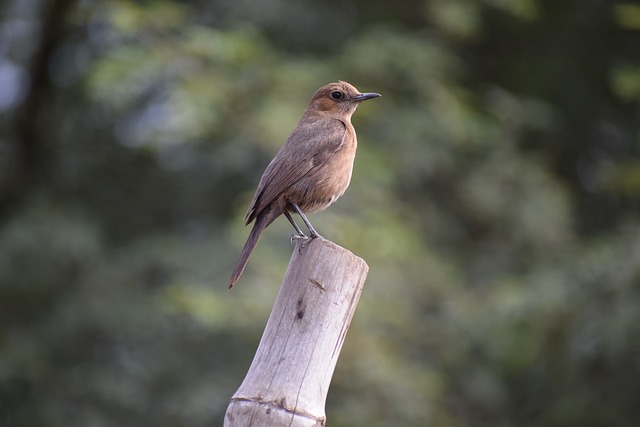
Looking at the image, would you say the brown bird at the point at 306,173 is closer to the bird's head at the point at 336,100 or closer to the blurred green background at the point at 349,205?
the bird's head at the point at 336,100

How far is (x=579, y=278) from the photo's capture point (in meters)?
8.00

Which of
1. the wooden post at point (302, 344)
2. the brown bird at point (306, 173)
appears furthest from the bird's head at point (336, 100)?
the wooden post at point (302, 344)

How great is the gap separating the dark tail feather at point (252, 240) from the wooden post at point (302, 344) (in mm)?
707

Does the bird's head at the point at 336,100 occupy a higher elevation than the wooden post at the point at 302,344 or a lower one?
higher

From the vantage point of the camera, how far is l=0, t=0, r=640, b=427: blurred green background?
8320 mm

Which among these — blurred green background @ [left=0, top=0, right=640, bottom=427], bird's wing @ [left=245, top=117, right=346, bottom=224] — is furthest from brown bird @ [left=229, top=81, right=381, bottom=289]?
blurred green background @ [left=0, top=0, right=640, bottom=427]

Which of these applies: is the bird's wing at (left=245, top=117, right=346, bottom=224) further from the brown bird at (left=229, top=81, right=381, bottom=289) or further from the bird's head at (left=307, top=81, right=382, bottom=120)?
the bird's head at (left=307, top=81, right=382, bottom=120)

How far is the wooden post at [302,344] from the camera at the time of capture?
3705 millimetres

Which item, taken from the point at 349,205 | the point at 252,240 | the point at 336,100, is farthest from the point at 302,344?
the point at 349,205

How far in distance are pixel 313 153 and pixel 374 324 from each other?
330 centimetres

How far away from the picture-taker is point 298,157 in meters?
5.68

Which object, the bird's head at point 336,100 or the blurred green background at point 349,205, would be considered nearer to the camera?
the bird's head at point 336,100

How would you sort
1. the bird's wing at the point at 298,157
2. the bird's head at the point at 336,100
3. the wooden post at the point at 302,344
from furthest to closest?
the bird's head at the point at 336,100 → the bird's wing at the point at 298,157 → the wooden post at the point at 302,344

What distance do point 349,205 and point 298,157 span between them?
324 cm
